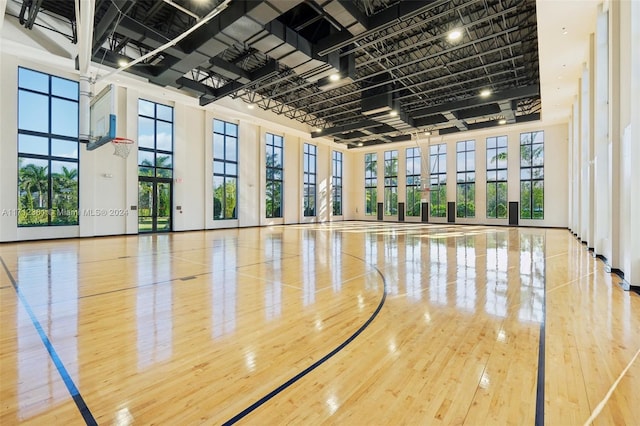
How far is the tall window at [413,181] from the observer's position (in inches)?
942

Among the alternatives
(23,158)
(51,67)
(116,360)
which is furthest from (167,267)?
(51,67)

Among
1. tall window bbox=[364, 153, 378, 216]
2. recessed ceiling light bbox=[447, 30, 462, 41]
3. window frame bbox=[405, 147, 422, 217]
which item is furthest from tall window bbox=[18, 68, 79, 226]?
window frame bbox=[405, 147, 422, 217]

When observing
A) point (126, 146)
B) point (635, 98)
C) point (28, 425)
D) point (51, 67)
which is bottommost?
point (28, 425)

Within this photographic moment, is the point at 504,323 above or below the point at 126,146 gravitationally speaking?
below

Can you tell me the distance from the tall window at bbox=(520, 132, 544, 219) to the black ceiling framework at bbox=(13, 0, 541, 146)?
3564 mm

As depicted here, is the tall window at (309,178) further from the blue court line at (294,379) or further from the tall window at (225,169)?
the blue court line at (294,379)

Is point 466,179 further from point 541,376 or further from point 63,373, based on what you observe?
point 63,373

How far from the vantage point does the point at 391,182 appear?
25344 millimetres

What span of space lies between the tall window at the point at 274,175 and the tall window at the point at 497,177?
1397 centimetres

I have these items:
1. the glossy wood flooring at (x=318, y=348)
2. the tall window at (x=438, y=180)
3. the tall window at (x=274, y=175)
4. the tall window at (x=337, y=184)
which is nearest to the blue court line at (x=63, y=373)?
the glossy wood flooring at (x=318, y=348)

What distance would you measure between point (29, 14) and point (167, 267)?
9.21 metres

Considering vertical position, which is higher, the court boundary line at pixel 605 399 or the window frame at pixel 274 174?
the window frame at pixel 274 174

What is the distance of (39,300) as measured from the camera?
4.24 metres

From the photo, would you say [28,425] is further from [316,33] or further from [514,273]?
[316,33]
